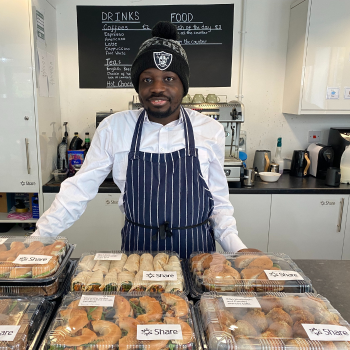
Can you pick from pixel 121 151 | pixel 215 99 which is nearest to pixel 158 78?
pixel 121 151

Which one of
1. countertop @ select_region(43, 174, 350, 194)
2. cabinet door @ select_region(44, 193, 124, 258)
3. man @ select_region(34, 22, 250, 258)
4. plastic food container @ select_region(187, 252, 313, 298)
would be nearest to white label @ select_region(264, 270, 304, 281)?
plastic food container @ select_region(187, 252, 313, 298)

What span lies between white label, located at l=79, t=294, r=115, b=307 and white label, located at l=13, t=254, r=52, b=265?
7.8 inches

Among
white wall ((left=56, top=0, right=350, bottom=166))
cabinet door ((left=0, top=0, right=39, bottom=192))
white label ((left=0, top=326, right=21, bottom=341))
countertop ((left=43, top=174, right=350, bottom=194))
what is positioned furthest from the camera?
white wall ((left=56, top=0, right=350, bottom=166))

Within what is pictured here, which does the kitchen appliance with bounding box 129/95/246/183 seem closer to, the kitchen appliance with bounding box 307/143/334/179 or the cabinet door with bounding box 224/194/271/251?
the cabinet door with bounding box 224/194/271/251

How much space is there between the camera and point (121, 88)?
3.06 metres

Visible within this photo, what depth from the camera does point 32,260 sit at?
98 cm

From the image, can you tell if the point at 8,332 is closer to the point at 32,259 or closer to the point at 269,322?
the point at 32,259

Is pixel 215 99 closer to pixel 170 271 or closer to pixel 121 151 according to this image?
pixel 121 151

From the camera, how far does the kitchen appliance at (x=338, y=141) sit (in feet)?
9.44

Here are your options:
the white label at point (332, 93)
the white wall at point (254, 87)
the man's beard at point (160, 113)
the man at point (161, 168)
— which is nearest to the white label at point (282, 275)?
the man at point (161, 168)

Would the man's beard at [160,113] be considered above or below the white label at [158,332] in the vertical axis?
above

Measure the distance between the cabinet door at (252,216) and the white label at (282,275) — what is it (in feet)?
5.40

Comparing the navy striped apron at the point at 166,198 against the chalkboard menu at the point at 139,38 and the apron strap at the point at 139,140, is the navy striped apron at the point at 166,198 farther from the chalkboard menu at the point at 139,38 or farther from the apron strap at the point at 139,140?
the chalkboard menu at the point at 139,38

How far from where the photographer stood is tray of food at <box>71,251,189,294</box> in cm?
92
